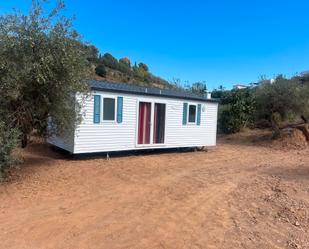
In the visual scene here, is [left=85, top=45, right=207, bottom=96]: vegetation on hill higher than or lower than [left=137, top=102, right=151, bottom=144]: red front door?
higher

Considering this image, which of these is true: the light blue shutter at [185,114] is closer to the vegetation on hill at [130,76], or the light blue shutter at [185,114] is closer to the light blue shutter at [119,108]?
the light blue shutter at [119,108]

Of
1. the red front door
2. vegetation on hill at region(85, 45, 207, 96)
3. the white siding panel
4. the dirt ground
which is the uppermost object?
vegetation on hill at region(85, 45, 207, 96)

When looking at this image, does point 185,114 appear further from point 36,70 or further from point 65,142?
point 36,70

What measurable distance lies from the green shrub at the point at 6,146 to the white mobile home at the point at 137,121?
2.40 m

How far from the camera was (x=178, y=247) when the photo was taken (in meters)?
3.74

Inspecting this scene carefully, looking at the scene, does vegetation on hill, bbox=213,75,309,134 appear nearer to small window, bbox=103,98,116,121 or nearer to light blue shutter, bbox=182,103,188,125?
light blue shutter, bbox=182,103,188,125

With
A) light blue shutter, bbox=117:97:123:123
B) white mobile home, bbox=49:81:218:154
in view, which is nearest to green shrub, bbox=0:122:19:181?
white mobile home, bbox=49:81:218:154

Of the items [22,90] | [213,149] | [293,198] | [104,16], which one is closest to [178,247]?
[293,198]

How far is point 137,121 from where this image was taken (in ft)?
35.4

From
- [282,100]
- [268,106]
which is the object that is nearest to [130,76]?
[268,106]

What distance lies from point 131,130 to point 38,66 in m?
4.99

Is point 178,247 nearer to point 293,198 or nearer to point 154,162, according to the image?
point 293,198

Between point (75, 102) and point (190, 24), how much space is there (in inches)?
523

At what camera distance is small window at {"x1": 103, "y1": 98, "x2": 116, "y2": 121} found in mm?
9852
